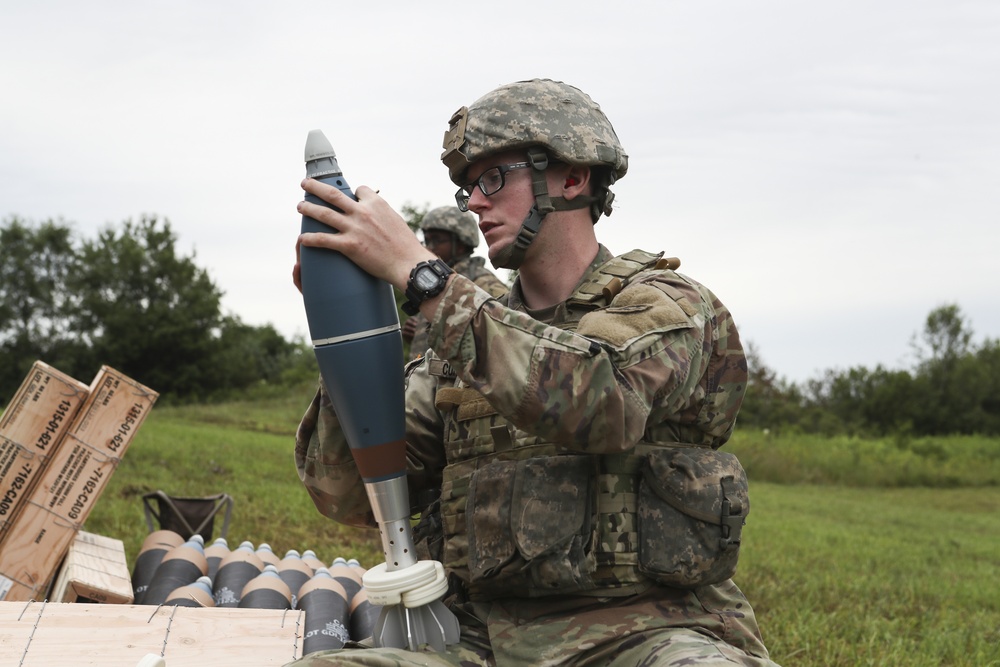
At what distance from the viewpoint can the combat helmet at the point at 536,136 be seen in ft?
10.3

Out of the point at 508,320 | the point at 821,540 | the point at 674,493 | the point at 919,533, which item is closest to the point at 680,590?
the point at 674,493

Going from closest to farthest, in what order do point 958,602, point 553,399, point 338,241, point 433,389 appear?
point 553,399 < point 338,241 < point 433,389 < point 958,602

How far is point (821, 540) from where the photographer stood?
38.3ft

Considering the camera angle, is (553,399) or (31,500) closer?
(553,399)

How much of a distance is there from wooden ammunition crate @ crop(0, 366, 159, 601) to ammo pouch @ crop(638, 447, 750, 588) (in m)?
3.26

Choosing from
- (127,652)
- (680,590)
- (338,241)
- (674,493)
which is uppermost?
(338,241)

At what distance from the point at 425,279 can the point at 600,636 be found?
3.31 ft

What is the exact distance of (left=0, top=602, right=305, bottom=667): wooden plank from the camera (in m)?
3.44

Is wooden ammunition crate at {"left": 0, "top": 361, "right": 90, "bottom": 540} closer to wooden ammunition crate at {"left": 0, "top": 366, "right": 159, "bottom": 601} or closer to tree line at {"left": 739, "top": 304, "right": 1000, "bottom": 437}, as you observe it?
wooden ammunition crate at {"left": 0, "top": 366, "right": 159, "bottom": 601}

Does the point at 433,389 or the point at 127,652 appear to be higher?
the point at 433,389

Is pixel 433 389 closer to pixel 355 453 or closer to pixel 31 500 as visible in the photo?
pixel 355 453

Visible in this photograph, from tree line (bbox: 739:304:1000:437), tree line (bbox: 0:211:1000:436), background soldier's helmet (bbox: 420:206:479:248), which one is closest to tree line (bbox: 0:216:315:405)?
tree line (bbox: 0:211:1000:436)

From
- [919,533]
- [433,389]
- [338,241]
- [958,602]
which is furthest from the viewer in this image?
[919,533]

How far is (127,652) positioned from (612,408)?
1.89 meters
